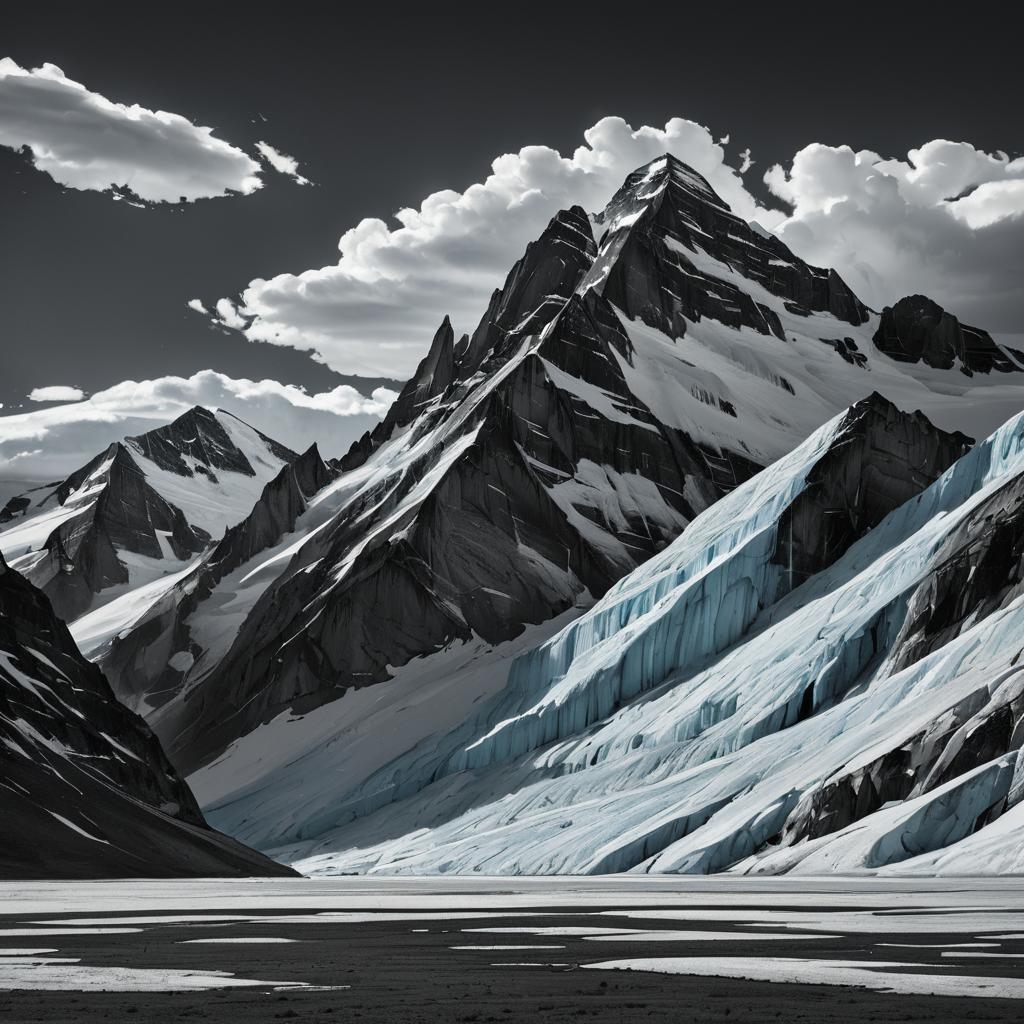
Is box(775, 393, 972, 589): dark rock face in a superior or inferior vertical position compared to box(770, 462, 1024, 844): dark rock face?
superior

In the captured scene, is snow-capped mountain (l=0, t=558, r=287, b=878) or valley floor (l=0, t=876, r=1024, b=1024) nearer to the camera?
valley floor (l=0, t=876, r=1024, b=1024)

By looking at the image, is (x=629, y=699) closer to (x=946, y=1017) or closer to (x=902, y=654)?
(x=902, y=654)

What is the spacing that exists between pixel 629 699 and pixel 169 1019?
13712cm

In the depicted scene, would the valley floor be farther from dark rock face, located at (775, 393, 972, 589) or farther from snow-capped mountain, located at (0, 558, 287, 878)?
dark rock face, located at (775, 393, 972, 589)

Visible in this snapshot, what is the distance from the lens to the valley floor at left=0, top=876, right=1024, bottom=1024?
58.1 ft

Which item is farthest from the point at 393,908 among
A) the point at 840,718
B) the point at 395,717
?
the point at 395,717

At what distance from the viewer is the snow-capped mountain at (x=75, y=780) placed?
8850cm

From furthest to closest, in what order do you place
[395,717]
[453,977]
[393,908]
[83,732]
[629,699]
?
[395,717]
[629,699]
[83,732]
[393,908]
[453,977]

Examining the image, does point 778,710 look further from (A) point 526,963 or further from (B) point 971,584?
(A) point 526,963

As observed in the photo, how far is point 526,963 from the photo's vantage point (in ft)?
79.0

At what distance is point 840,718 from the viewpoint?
11006cm

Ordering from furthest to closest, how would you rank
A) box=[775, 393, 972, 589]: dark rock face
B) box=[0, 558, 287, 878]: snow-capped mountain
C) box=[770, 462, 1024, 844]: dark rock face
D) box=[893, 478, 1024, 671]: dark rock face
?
box=[775, 393, 972, 589]: dark rock face
box=[893, 478, 1024, 671]: dark rock face
box=[0, 558, 287, 878]: snow-capped mountain
box=[770, 462, 1024, 844]: dark rock face

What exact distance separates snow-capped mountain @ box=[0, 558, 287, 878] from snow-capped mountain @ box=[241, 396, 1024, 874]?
23.7 metres

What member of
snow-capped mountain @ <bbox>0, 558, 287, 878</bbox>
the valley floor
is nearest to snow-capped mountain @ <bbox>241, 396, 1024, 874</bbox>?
snow-capped mountain @ <bbox>0, 558, 287, 878</bbox>
